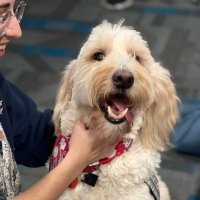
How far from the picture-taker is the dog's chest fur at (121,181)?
112 cm

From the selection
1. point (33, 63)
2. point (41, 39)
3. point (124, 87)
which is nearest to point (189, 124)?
point (124, 87)

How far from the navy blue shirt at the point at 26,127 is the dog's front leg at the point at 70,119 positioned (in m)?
0.15

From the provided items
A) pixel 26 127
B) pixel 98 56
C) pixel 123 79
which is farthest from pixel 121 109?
pixel 26 127

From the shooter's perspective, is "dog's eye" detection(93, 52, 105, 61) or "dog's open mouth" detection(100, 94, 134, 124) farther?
"dog's eye" detection(93, 52, 105, 61)

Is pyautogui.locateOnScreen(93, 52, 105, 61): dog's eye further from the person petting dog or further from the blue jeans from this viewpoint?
the blue jeans

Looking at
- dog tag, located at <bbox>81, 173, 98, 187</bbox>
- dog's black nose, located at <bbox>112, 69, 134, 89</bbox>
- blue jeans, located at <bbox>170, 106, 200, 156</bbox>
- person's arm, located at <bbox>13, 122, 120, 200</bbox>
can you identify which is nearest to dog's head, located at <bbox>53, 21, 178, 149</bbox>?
dog's black nose, located at <bbox>112, 69, 134, 89</bbox>

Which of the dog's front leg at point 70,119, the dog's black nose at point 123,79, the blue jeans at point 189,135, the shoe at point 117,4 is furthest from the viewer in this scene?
the shoe at point 117,4

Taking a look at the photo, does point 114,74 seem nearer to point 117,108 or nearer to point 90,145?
point 117,108

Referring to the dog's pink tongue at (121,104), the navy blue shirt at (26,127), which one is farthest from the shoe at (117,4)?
the dog's pink tongue at (121,104)

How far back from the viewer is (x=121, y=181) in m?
1.12

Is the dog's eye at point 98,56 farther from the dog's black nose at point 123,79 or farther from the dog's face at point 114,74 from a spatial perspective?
the dog's black nose at point 123,79

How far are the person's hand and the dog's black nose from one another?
22 cm

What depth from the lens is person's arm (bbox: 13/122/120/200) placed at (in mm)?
1026

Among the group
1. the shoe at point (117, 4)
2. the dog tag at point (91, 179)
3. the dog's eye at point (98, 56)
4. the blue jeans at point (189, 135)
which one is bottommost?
the blue jeans at point (189, 135)
